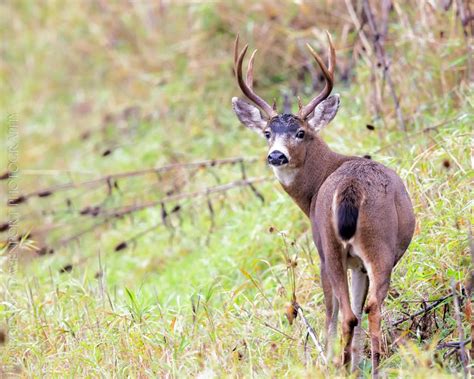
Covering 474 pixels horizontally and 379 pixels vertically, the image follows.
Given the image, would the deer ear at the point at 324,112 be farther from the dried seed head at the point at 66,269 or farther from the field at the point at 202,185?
the dried seed head at the point at 66,269

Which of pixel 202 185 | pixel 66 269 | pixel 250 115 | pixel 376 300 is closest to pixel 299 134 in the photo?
pixel 250 115

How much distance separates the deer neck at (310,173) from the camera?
4.97m

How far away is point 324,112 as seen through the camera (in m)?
5.34

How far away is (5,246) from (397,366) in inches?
114

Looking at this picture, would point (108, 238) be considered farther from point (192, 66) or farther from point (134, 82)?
point (134, 82)

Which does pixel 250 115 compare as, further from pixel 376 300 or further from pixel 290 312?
pixel 376 300

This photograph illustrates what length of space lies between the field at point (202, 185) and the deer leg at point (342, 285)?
0.45ft

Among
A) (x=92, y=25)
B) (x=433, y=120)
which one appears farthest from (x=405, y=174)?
(x=92, y=25)

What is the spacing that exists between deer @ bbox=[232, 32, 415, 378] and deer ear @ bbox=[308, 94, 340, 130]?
0.27 m

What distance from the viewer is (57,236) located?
907 cm

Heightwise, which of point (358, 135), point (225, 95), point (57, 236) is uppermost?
point (358, 135)

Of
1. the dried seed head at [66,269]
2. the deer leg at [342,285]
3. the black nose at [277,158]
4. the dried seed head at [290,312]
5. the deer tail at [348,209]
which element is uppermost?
the deer tail at [348,209]

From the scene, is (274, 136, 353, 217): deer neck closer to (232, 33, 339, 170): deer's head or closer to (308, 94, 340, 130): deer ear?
(232, 33, 339, 170): deer's head

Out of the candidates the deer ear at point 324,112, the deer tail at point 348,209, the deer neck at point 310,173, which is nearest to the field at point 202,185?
the deer neck at point 310,173
